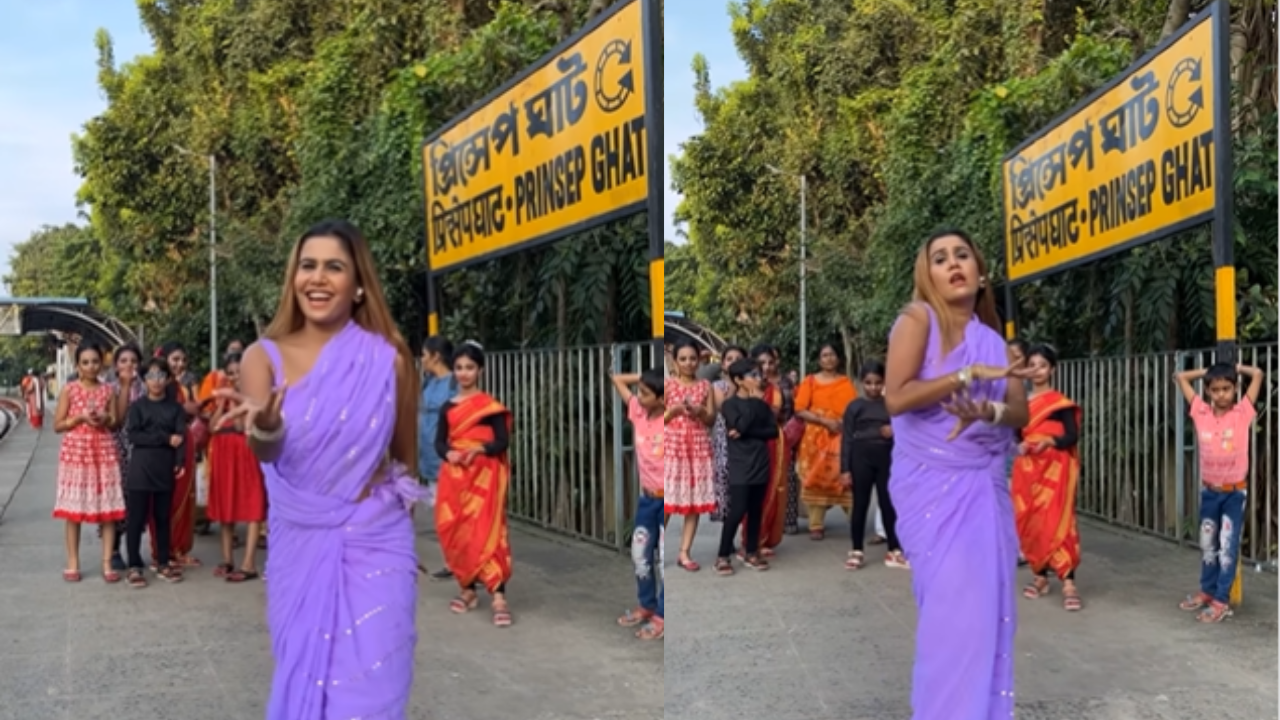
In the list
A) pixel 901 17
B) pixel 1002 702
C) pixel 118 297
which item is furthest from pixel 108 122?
pixel 1002 702

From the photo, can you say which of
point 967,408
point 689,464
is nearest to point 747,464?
point 689,464

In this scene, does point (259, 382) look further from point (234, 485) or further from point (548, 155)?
point (234, 485)

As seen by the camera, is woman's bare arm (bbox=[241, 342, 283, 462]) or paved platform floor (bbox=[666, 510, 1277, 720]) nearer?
woman's bare arm (bbox=[241, 342, 283, 462])

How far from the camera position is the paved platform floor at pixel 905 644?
3.52 m

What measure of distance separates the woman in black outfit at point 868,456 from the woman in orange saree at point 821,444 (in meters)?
0.12

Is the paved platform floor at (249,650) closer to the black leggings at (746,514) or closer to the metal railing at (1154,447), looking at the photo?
the black leggings at (746,514)

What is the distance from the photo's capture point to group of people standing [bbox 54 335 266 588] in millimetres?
5543

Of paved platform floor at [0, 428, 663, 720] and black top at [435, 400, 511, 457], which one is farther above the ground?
black top at [435, 400, 511, 457]

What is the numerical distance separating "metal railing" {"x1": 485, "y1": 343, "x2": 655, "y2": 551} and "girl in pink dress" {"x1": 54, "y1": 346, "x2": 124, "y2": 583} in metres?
1.95

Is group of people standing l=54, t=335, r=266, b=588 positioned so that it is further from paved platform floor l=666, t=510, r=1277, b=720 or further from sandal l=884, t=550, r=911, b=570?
sandal l=884, t=550, r=911, b=570

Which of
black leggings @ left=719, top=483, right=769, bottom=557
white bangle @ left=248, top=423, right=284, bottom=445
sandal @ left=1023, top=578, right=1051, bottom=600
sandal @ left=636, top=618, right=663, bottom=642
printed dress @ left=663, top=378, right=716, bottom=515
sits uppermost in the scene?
white bangle @ left=248, top=423, right=284, bottom=445

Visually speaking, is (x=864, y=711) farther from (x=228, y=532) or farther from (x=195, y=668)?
(x=228, y=532)

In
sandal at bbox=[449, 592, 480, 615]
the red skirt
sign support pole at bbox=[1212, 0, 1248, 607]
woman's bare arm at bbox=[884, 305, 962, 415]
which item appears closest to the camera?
woman's bare arm at bbox=[884, 305, 962, 415]

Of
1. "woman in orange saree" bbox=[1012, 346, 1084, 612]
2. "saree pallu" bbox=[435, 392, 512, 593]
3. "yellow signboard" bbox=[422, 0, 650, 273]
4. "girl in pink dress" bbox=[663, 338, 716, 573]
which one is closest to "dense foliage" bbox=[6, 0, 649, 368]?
"yellow signboard" bbox=[422, 0, 650, 273]
